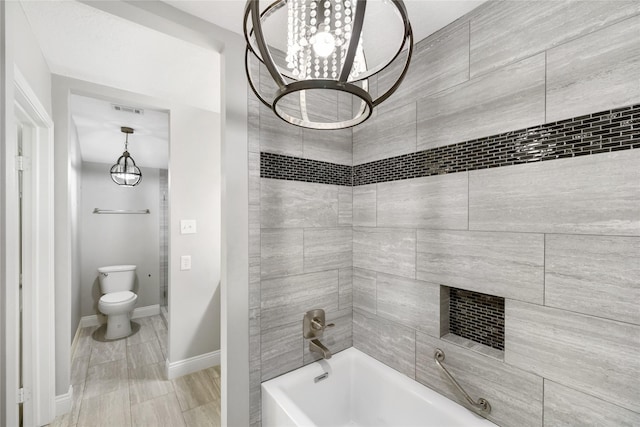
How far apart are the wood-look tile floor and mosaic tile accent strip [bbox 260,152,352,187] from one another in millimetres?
1877

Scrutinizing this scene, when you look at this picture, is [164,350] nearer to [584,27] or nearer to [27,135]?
[27,135]

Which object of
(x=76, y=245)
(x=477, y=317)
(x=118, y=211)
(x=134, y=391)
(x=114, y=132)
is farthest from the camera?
(x=118, y=211)

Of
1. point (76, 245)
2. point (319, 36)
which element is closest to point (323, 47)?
point (319, 36)

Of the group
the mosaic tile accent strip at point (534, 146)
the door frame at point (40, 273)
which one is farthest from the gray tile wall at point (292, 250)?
the door frame at point (40, 273)

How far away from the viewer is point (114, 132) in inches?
132

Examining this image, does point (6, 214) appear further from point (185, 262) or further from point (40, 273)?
point (185, 262)

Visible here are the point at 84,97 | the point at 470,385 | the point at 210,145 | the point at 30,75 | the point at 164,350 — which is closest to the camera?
the point at 470,385

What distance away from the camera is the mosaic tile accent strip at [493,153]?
1.01 meters

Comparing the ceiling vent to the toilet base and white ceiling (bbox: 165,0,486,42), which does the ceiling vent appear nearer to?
white ceiling (bbox: 165,0,486,42)

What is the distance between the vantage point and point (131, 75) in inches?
86.2

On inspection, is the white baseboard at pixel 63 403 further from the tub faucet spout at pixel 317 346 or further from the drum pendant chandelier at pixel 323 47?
the drum pendant chandelier at pixel 323 47

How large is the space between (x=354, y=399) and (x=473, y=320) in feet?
3.06

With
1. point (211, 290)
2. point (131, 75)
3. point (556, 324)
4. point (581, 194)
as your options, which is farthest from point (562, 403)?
point (131, 75)

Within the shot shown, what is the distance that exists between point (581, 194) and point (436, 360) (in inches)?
39.2
